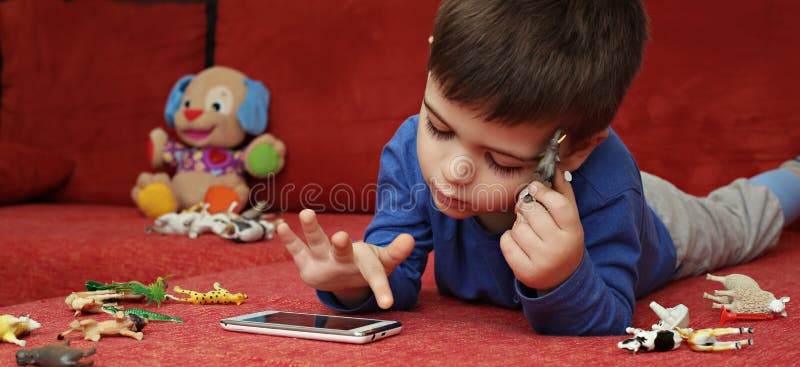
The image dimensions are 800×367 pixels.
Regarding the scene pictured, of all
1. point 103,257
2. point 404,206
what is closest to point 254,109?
point 103,257

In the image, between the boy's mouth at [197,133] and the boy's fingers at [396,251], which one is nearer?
the boy's fingers at [396,251]

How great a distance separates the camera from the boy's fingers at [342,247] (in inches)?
31.3

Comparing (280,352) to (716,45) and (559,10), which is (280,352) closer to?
(559,10)

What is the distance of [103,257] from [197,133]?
0.65 metres

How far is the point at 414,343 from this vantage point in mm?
731

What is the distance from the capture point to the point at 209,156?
6.53 feet

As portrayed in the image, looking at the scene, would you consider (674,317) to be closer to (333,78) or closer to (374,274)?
(374,274)

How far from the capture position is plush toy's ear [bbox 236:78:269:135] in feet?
6.40

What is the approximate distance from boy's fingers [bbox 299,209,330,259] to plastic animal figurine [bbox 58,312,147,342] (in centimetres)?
18

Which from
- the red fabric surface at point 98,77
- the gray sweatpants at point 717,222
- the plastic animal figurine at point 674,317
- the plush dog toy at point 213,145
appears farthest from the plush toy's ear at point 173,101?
the plastic animal figurine at point 674,317

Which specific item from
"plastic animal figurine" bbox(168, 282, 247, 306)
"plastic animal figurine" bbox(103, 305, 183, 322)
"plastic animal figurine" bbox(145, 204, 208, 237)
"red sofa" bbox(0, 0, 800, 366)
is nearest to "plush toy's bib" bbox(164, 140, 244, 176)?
"red sofa" bbox(0, 0, 800, 366)

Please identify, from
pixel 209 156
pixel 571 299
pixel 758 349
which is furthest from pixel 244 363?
pixel 209 156

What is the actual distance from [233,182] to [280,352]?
1326mm

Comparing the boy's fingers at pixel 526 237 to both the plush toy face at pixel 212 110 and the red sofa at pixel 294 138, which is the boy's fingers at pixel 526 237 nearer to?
the red sofa at pixel 294 138
